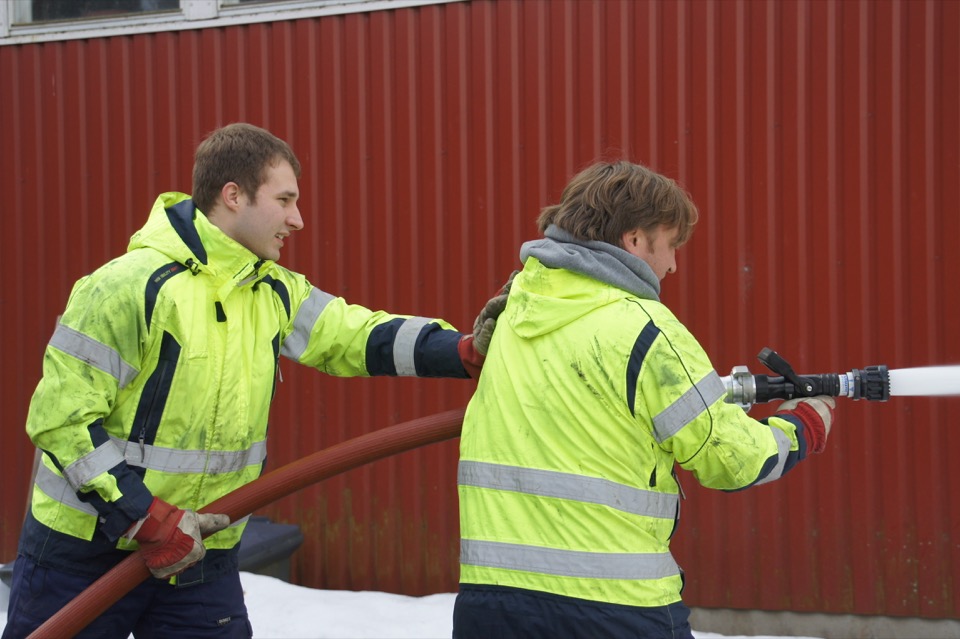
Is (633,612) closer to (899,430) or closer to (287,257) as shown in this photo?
(899,430)

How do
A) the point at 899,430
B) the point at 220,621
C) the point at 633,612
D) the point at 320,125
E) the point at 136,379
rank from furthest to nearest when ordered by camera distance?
the point at 320,125 → the point at 899,430 → the point at 220,621 → the point at 136,379 → the point at 633,612

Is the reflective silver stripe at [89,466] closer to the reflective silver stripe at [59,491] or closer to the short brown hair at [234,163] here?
the reflective silver stripe at [59,491]

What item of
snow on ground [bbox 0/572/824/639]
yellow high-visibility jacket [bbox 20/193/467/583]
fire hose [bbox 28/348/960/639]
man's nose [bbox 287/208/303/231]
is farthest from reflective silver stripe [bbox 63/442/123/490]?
snow on ground [bbox 0/572/824/639]

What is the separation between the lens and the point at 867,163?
478cm

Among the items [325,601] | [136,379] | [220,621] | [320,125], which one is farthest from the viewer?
[320,125]

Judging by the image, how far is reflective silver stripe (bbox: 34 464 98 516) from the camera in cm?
272

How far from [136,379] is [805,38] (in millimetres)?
3631

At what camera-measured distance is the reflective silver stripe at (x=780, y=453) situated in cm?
233

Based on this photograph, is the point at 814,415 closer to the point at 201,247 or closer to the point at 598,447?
the point at 598,447

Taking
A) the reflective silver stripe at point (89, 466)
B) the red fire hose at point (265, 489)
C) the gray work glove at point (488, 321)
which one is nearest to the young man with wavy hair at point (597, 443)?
the gray work glove at point (488, 321)

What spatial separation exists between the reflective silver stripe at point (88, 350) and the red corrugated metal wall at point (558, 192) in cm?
289

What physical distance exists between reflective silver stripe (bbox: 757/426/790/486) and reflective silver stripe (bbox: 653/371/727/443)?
0.26 metres

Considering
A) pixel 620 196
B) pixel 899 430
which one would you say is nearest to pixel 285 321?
pixel 620 196

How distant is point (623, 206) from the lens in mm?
2338
